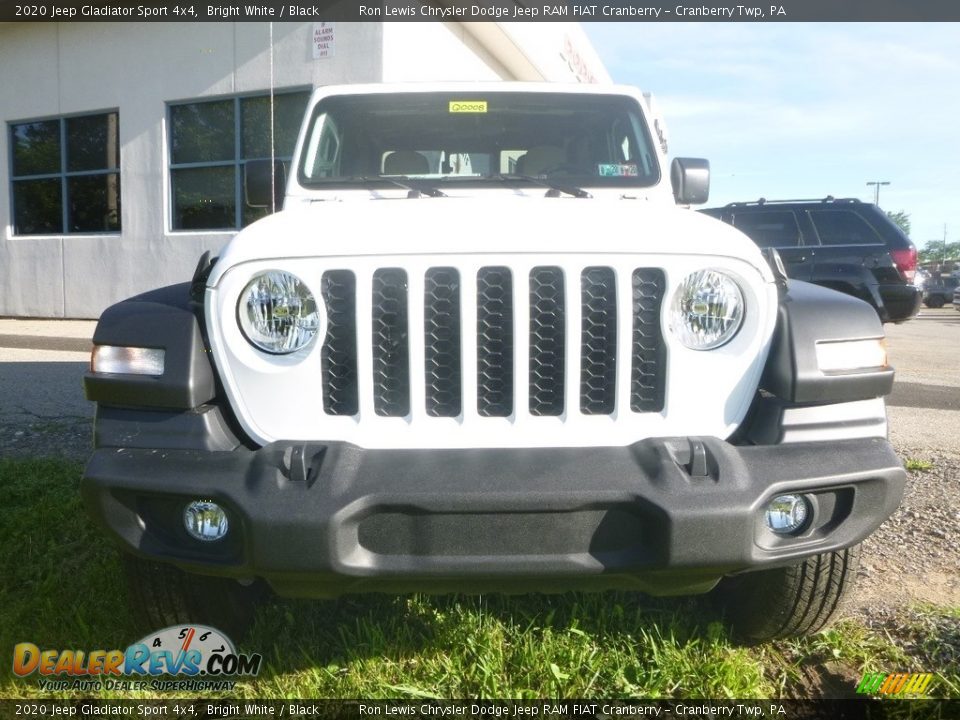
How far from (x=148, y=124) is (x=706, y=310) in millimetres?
11791

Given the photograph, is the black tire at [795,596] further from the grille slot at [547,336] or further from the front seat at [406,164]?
the front seat at [406,164]

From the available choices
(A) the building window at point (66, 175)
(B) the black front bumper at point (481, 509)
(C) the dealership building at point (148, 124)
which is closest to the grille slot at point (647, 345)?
(B) the black front bumper at point (481, 509)

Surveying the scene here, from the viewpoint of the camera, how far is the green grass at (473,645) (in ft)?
7.11

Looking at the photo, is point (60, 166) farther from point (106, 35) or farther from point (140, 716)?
point (140, 716)

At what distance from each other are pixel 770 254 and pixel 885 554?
1631 mm

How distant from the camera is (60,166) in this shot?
12789 millimetres

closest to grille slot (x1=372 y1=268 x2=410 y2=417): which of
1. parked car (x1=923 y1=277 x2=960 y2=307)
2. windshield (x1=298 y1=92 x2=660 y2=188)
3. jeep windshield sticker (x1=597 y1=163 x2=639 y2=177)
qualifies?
windshield (x1=298 y1=92 x2=660 y2=188)

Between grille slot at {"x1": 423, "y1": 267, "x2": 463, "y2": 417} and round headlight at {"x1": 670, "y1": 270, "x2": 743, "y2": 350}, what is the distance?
55 centimetres

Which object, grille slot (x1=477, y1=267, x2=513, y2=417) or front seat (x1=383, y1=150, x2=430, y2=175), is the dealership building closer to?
front seat (x1=383, y1=150, x2=430, y2=175)

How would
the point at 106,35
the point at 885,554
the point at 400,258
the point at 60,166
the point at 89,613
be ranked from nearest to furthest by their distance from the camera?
the point at 400,258, the point at 89,613, the point at 885,554, the point at 106,35, the point at 60,166

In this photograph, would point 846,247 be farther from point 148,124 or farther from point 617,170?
point 148,124

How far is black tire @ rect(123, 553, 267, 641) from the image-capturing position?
2.16m

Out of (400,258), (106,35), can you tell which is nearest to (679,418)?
(400,258)

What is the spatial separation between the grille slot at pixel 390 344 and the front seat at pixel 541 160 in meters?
1.51
